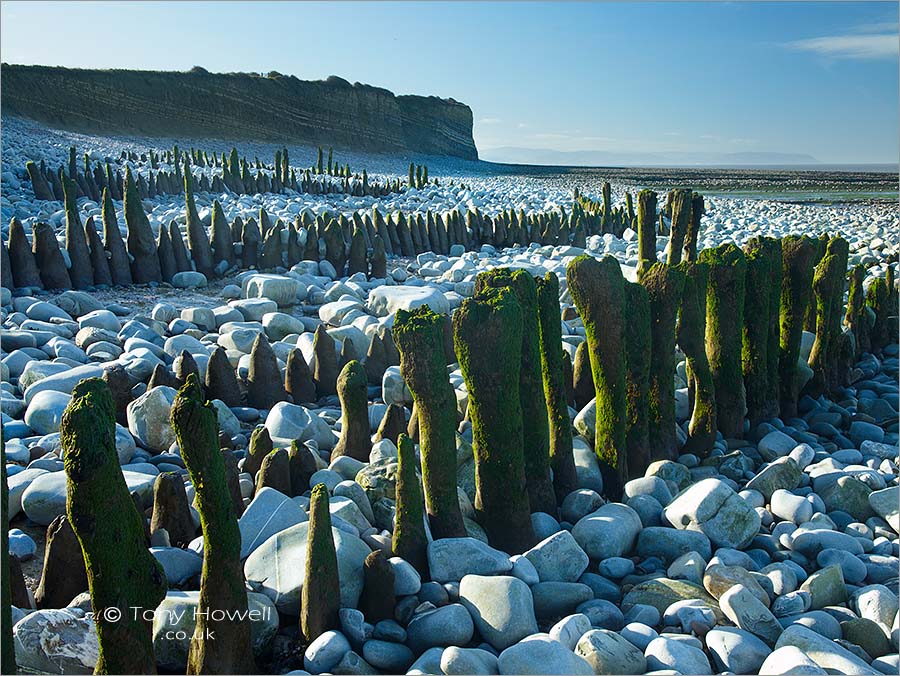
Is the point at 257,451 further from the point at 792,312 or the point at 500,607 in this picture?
the point at 792,312

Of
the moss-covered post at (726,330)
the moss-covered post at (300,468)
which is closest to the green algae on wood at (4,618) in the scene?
the moss-covered post at (300,468)

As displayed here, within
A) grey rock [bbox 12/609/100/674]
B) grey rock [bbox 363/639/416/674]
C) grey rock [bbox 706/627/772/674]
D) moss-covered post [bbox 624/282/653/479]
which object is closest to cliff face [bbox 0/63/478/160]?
moss-covered post [bbox 624/282/653/479]

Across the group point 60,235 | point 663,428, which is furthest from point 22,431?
point 60,235

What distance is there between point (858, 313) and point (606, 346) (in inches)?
190

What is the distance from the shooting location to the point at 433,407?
380 cm

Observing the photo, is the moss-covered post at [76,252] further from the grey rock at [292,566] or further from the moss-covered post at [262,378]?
the grey rock at [292,566]

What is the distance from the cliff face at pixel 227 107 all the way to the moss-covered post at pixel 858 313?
46.8 metres

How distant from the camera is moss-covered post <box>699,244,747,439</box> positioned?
555 cm

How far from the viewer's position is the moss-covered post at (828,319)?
6.74 meters

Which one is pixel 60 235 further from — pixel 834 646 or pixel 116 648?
pixel 834 646

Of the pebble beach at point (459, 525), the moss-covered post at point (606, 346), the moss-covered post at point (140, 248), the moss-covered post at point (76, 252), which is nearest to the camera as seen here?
the pebble beach at point (459, 525)

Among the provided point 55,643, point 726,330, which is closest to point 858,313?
point 726,330

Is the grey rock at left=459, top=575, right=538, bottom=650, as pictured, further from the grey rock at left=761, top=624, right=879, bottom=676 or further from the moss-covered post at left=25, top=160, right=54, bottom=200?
the moss-covered post at left=25, top=160, right=54, bottom=200

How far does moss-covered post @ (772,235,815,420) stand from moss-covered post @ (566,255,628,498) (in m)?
2.31
